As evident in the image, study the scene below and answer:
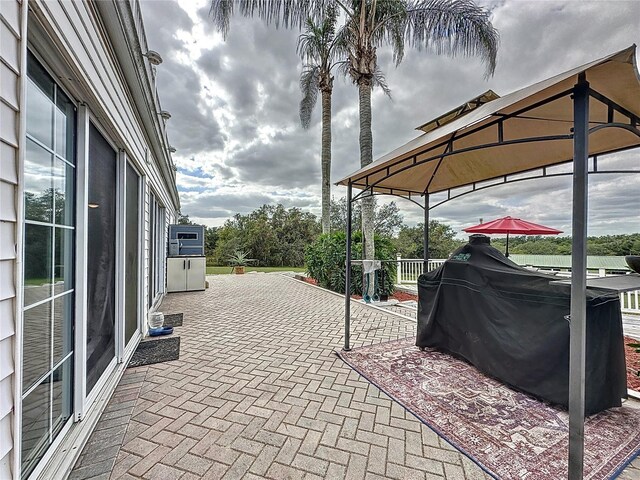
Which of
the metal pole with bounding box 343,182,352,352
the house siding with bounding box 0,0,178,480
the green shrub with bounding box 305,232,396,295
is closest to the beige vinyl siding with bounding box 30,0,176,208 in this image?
the house siding with bounding box 0,0,178,480

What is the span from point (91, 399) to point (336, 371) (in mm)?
2079

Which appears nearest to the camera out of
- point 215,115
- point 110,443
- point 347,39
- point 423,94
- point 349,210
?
point 110,443

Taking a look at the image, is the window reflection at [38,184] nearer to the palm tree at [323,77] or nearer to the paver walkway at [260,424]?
the paver walkway at [260,424]

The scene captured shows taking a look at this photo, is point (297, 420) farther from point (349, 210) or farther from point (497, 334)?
point (349, 210)

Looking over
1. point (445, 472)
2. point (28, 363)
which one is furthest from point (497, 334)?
point (28, 363)

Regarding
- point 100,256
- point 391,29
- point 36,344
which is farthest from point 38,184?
point 391,29

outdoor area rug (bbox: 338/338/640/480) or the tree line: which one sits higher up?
the tree line

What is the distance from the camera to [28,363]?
1.34 m

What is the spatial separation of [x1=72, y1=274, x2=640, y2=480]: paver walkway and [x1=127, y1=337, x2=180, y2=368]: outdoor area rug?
4.9 inches

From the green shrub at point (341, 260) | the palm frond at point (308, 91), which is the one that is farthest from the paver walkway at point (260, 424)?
the palm frond at point (308, 91)

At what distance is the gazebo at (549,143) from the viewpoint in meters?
1.51

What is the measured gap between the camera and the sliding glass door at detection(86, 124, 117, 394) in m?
2.13

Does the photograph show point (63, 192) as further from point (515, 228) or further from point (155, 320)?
point (515, 228)

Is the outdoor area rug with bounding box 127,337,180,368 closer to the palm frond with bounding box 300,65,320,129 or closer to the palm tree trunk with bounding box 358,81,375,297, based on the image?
the palm tree trunk with bounding box 358,81,375,297
